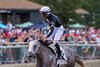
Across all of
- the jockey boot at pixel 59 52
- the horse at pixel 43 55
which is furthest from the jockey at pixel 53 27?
the horse at pixel 43 55

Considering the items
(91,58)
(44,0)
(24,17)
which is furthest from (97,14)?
(91,58)

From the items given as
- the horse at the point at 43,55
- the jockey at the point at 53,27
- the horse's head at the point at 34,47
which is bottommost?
the horse at the point at 43,55

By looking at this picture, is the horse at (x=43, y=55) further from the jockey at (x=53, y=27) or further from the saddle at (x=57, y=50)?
the jockey at (x=53, y=27)

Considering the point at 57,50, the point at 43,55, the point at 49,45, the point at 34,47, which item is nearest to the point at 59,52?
the point at 57,50

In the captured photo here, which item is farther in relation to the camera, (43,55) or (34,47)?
(43,55)

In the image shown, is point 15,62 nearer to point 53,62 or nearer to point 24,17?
point 53,62

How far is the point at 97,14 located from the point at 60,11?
2378 centimetres

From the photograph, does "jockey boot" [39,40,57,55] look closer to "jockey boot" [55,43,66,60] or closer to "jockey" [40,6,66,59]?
"jockey" [40,6,66,59]

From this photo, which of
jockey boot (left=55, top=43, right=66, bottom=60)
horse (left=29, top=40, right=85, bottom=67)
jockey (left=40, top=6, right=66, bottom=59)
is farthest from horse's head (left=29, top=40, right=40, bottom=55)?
jockey boot (left=55, top=43, right=66, bottom=60)

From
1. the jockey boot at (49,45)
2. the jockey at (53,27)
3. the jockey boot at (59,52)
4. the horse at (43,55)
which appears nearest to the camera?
the horse at (43,55)

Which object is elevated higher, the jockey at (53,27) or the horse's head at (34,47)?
the jockey at (53,27)

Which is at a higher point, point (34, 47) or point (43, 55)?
point (34, 47)

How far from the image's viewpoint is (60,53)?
1719 centimetres

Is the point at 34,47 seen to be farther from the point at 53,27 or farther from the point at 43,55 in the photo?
the point at 53,27
